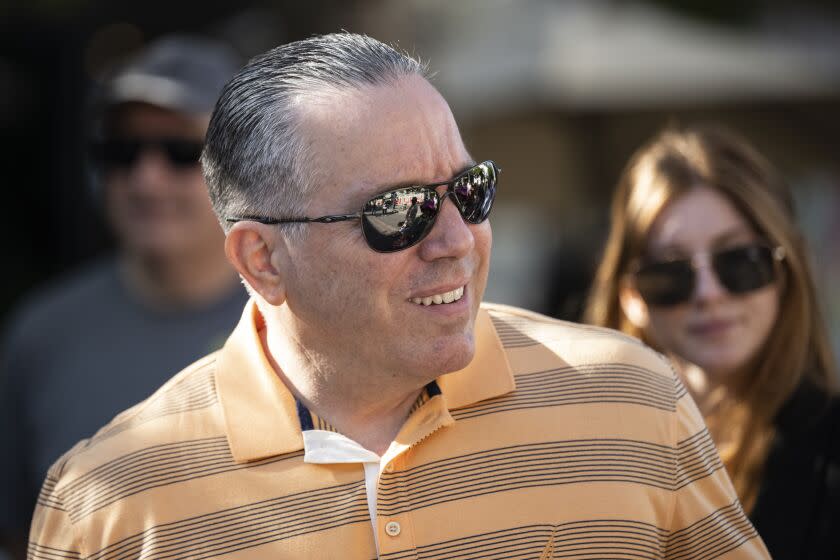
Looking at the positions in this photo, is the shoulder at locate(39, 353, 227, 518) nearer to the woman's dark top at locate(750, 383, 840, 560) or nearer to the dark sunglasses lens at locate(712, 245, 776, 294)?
the woman's dark top at locate(750, 383, 840, 560)

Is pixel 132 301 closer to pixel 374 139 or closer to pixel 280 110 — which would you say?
pixel 280 110

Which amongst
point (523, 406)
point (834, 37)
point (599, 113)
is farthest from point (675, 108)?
point (523, 406)

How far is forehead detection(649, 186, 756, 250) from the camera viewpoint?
119 inches

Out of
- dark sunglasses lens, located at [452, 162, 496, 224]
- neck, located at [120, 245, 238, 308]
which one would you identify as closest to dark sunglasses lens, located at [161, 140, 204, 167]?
neck, located at [120, 245, 238, 308]

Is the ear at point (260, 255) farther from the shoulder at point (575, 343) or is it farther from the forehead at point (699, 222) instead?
the forehead at point (699, 222)

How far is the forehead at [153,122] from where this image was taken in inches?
155

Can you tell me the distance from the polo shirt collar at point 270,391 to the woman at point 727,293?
0.91 m

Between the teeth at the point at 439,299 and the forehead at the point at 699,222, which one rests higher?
the forehead at the point at 699,222

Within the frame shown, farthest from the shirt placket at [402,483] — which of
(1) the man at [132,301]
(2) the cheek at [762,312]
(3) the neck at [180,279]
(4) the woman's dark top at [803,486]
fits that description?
(3) the neck at [180,279]

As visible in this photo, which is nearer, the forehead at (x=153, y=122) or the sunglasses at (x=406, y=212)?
the sunglasses at (x=406, y=212)

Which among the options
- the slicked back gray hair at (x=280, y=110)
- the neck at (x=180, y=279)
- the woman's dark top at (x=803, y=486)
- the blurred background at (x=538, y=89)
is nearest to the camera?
the slicked back gray hair at (x=280, y=110)

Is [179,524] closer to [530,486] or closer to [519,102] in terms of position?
[530,486]

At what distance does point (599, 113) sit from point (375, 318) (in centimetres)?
739

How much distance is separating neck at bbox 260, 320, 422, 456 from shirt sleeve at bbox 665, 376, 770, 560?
57 centimetres
